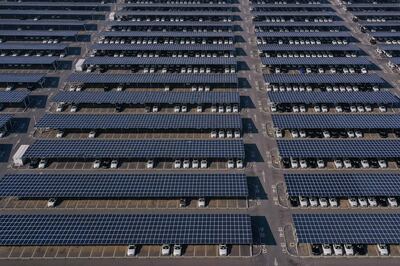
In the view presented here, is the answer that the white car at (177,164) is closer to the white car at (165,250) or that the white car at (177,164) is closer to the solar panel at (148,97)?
the solar panel at (148,97)

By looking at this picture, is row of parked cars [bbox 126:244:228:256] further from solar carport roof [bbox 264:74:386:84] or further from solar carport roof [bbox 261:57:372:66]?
solar carport roof [bbox 261:57:372:66]

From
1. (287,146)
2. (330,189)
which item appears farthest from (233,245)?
(287,146)

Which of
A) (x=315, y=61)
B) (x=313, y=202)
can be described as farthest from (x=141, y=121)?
(x=315, y=61)

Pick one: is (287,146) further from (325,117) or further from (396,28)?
(396,28)

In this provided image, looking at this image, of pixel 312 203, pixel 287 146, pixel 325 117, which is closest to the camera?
pixel 312 203

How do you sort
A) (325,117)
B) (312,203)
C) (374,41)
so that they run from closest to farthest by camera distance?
(312,203)
(325,117)
(374,41)

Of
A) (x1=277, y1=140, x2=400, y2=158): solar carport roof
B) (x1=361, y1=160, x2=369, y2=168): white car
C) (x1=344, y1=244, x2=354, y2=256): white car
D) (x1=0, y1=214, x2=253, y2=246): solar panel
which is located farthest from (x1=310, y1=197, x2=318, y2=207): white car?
(x1=361, y1=160, x2=369, y2=168): white car
